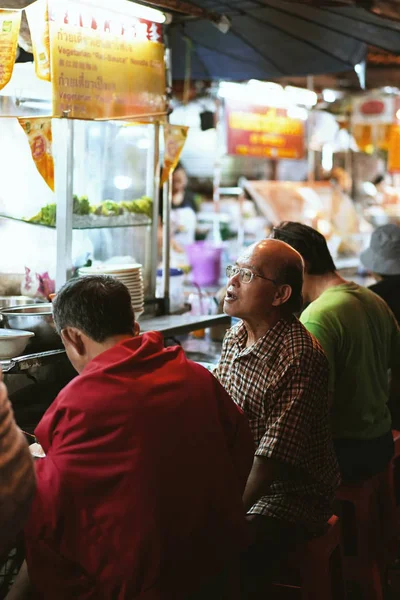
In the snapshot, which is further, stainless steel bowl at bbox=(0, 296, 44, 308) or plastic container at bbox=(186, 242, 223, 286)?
plastic container at bbox=(186, 242, 223, 286)

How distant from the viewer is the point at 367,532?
150 inches

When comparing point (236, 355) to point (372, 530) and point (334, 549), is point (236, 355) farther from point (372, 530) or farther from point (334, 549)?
point (372, 530)

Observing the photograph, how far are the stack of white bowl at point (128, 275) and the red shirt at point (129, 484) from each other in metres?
1.62

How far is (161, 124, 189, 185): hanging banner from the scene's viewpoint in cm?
460

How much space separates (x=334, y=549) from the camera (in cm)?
329

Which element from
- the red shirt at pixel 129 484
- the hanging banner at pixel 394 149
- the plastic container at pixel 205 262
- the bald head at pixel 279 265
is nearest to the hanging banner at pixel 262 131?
the plastic container at pixel 205 262

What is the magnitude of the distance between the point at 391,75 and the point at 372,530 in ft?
22.6

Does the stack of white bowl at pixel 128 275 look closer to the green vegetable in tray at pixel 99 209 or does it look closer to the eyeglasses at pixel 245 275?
the green vegetable in tray at pixel 99 209

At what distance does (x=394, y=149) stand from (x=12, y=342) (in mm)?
8662

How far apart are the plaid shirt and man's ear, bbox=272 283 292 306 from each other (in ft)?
0.27

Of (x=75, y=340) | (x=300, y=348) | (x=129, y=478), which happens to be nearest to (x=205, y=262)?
(x=300, y=348)

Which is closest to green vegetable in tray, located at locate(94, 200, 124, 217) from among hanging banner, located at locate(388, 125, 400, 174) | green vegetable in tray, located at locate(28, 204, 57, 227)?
green vegetable in tray, located at locate(28, 204, 57, 227)

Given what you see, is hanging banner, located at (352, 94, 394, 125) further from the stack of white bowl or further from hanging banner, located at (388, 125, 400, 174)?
the stack of white bowl

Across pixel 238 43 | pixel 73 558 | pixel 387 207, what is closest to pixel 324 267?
pixel 73 558
